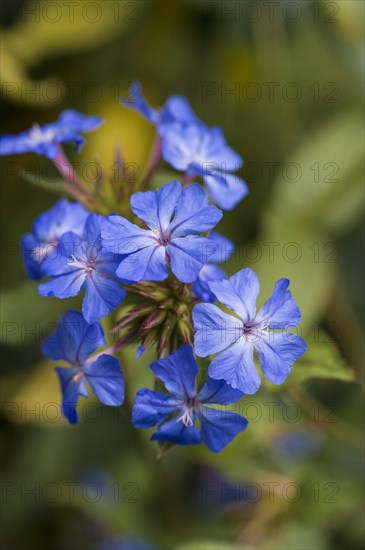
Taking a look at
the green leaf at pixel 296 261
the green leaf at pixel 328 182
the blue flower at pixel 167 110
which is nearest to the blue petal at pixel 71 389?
the blue flower at pixel 167 110

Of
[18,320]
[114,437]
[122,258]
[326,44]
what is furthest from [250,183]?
[122,258]

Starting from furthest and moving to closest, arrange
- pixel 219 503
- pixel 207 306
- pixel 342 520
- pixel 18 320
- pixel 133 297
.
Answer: pixel 219 503 → pixel 342 520 → pixel 18 320 → pixel 133 297 → pixel 207 306

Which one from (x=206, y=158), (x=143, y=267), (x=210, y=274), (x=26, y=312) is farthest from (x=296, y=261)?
(x=143, y=267)

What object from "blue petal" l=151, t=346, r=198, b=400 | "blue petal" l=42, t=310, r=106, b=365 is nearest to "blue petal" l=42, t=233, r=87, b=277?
"blue petal" l=42, t=310, r=106, b=365

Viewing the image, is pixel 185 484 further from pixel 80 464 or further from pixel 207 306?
pixel 207 306

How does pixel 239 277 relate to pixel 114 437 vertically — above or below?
above

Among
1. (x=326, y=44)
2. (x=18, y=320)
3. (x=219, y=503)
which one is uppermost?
(x=326, y=44)

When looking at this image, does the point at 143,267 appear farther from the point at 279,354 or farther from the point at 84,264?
the point at 279,354
